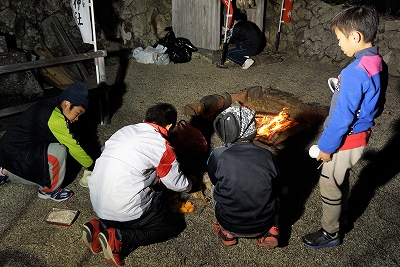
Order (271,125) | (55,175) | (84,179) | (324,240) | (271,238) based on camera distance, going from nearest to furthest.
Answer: (271,238), (324,240), (55,175), (84,179), (271,125)

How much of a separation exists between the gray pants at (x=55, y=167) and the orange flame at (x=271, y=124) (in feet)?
9.89

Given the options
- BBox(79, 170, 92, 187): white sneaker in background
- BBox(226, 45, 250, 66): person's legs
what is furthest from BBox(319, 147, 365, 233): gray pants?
BBox(226, 45, 250, 66): person's legs

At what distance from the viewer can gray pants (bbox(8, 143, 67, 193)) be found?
4.15 metres

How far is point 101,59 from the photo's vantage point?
5762 millimetres

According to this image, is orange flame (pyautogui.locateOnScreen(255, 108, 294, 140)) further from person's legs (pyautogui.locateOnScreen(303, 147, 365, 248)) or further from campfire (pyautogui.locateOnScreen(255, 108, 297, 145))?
person's legs (pyautogui.locateOnScreen(303, 147, 365, 248))

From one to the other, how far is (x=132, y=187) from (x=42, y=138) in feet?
5.29

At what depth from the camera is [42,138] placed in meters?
4.14

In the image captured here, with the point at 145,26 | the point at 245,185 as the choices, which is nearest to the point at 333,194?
the point at 245,185

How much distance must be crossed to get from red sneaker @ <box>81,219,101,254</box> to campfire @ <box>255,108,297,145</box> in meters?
2.98

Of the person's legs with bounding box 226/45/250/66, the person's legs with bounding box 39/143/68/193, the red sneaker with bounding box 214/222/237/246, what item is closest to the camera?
the red sneaker with bounding box 214/222/237/246

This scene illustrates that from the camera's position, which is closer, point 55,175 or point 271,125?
point 55,175

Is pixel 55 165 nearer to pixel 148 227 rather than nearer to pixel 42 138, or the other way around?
pixel 42 138

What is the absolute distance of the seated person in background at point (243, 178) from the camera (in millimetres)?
3082

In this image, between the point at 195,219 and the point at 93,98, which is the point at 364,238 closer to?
the point at 195,219
